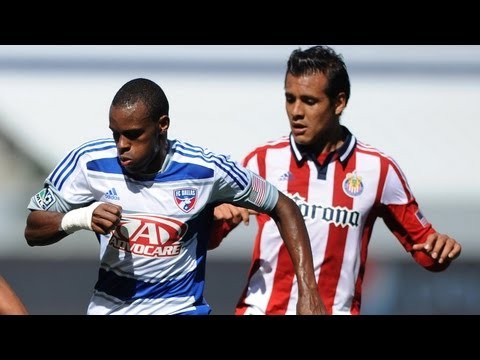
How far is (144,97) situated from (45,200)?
58 cm

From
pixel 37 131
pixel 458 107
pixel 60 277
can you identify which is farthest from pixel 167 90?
pixel 458 107

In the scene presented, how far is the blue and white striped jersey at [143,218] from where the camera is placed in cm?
399

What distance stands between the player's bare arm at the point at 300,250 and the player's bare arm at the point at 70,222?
68 centimetres

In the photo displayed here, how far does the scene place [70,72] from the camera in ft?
21.4

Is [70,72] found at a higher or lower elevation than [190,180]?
higher

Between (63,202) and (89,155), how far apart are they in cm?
22

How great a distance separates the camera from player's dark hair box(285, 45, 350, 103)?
4.43m

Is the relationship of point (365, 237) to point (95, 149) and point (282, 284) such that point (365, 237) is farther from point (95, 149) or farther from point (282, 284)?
point (95, 149)

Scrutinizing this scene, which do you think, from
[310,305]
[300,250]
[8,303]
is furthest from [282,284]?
→ [8,303]

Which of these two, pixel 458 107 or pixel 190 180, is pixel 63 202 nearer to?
A: pixel 190 180

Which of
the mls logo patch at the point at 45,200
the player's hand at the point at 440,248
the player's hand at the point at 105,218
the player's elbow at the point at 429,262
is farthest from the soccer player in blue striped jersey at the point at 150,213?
the player's elbow at the point at 429,262

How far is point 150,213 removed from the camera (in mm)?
4020

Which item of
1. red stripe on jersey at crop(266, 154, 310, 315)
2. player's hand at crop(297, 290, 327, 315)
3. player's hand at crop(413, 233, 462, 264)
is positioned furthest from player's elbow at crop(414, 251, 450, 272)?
player's hand at crop(297, 290, 327, 315)

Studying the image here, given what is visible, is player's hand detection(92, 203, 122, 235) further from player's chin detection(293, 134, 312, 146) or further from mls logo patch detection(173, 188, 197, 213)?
player's chin detection(293, 134, 312, 146)
